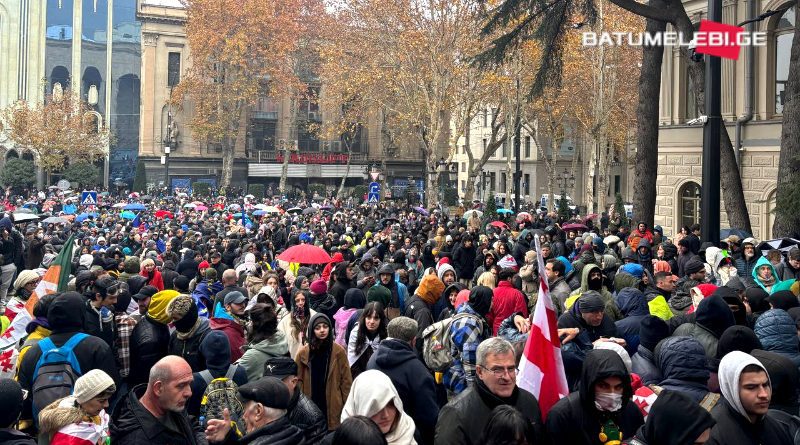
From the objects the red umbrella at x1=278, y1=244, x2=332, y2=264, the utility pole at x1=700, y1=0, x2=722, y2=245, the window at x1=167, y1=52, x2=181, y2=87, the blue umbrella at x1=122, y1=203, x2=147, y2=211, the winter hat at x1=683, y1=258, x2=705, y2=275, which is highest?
the window at x1=167, y1=52, x2=181, y2=87

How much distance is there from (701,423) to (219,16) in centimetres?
5054

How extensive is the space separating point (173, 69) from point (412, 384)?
2429 inches

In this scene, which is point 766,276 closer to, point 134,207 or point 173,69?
point 134,207

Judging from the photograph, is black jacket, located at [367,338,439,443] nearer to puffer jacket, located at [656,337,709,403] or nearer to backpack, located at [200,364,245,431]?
backpack, located at [200,364,245,431]

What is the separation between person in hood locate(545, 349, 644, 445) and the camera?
14.5 feet

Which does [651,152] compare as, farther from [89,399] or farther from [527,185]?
[527,185]

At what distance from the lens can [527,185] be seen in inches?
2598

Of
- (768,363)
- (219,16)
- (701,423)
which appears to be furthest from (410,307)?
(219,16)

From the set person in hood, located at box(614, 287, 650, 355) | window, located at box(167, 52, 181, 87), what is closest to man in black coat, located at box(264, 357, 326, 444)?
person in hood, located at box(614, 287, 650, 355)

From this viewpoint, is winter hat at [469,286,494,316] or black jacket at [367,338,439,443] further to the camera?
winter hat at [469,286,494,316]

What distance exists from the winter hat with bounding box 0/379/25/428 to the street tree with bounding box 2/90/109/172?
2233 inches

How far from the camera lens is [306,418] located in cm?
485

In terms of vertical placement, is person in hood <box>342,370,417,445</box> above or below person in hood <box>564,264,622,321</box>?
below

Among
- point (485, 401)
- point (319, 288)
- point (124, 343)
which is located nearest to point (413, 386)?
point (485, 401)
